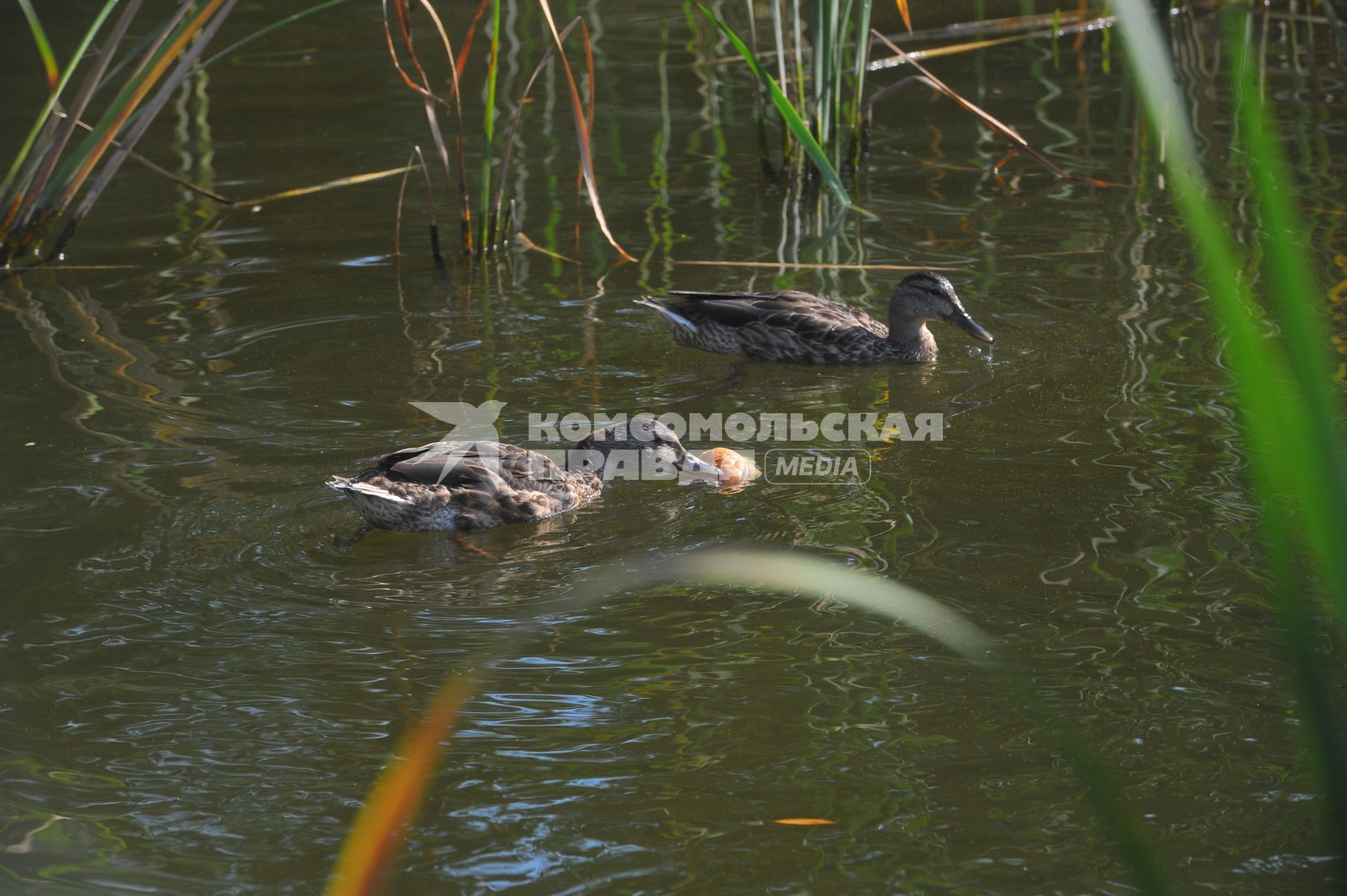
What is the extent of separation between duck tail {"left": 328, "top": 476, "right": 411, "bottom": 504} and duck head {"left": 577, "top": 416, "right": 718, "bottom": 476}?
108cm

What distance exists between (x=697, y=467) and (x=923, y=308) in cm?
229

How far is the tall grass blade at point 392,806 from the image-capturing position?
349 centimetres

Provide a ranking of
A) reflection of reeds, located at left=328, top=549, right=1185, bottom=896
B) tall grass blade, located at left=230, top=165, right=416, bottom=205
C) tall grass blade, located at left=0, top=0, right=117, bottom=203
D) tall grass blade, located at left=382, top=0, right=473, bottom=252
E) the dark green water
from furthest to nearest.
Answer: tall grass blade, located at left=230, top=165, right=416, bottom=205 < tall grass blade, located at left=382, top=0, right=473, bottom=252 < tall grass blade, located at left=0, top=0, right=117, bottom=203 < the dark green water < reflection of reeds, located at left=328, top=549, right=1185, bottom=896

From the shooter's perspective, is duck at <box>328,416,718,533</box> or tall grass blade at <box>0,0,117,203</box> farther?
tall grass blade at <box>0,0,117,203</box>

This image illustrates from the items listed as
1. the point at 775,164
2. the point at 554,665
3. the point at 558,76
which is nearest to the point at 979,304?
the point at 775,164

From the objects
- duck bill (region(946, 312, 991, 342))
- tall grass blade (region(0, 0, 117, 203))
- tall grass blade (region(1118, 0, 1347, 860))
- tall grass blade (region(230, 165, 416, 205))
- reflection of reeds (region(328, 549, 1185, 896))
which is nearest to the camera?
tall grass blade (region(1118, 0, 1347, 860))

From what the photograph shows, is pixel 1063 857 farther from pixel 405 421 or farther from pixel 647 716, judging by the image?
pixel 405 421

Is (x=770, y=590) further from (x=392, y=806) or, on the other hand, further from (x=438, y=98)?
(x=438, y=98)

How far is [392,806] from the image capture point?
12.1ft

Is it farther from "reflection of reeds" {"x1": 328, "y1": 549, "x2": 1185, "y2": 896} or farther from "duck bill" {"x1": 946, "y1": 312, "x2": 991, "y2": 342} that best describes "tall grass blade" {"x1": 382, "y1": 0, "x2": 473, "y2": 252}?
"reflection of reeds" {"x1": 328, "y1": 549, "x2": 1185, "y2": 896}

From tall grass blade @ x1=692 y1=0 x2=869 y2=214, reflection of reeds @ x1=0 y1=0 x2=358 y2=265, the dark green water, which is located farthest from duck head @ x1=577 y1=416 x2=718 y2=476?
reflection of reeds @ x1=0 y1=0 x2=358 y2=265

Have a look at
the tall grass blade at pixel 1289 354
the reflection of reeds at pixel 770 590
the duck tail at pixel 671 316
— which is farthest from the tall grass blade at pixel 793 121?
the tall grass blade at pixel 1289 354

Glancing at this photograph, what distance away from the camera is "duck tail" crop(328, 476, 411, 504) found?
518 cm

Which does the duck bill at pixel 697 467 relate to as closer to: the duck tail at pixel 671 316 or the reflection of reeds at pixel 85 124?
the duck tail at pixel 671 316
